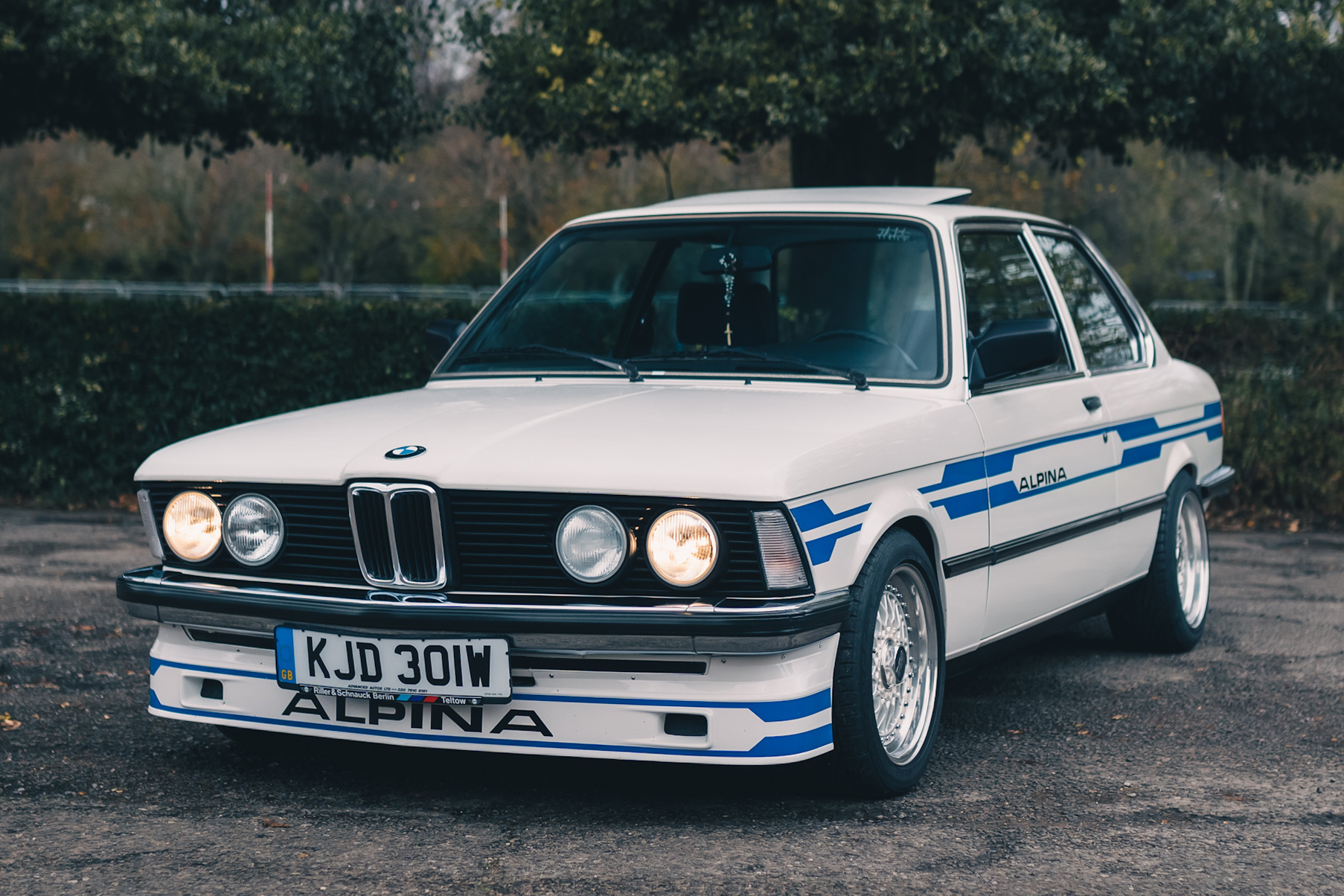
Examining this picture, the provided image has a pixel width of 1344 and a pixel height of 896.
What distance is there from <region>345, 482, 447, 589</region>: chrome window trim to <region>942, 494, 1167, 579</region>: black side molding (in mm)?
1496

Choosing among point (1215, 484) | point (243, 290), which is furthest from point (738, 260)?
point (243, 290)

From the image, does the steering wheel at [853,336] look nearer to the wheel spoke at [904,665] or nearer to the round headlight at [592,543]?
the wheel spoke at [904,665]

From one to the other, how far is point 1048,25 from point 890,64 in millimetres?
1055

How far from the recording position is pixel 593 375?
512 cm

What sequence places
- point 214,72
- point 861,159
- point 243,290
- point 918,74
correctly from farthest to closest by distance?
point 243,290 < point 861,159 < point 214,72 < point 918,74

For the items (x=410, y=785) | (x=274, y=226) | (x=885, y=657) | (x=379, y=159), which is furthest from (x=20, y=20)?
(x=274, y=226)

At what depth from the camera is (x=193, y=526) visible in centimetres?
437

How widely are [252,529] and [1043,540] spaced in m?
2.56

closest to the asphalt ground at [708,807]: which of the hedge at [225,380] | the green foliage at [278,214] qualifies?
the hedge at [225,380]

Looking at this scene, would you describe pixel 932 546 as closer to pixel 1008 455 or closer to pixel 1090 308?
pixel 1008 455

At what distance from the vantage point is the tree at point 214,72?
10312 mm

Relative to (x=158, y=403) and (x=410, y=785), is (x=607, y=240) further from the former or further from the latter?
(x=158, y=403)

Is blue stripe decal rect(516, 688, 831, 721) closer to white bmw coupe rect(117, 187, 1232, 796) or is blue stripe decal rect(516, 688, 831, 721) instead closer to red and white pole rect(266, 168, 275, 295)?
white bmw coupe rect(117, 187, 1232, 796)

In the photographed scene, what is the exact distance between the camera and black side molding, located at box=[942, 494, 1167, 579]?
187 inches
